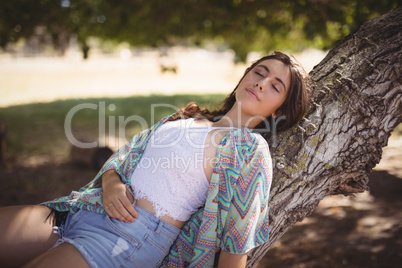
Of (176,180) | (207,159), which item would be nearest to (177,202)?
(176,180)

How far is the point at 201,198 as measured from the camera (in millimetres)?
1997

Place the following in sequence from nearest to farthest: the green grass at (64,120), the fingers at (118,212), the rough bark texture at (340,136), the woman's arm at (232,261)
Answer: the woman's arm at (232,261), the fingers at (118,212), the rough bark texture at (340,136), the green grass at (64,120)

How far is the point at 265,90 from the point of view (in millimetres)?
2168

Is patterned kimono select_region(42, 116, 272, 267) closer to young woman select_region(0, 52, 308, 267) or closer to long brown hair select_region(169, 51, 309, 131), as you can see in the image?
young woman select_region(0, 52, 308, 267)

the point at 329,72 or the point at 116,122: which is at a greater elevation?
the point at 329,72

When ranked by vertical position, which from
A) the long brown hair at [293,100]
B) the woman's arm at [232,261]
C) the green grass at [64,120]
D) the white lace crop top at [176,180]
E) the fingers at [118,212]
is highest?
the long brown hair at [293,100]

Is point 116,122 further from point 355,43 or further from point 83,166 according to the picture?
point 355,43

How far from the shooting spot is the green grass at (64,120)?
313 inches

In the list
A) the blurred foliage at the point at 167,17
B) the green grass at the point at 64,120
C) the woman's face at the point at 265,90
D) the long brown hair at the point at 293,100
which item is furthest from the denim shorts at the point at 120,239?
the green grass at the point at 64,120

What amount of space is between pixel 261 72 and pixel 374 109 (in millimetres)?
791

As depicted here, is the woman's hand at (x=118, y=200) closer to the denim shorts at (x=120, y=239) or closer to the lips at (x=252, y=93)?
the denim shorts at (x=120, y=239)

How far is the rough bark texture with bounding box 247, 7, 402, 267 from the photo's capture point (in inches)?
81.4

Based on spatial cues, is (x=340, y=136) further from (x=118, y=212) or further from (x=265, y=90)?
(x=118, y=212)

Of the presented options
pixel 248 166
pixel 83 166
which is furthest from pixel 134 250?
pixel 83 166
